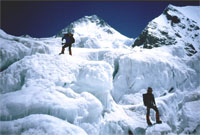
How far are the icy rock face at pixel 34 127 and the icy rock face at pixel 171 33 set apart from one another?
86.1 feet

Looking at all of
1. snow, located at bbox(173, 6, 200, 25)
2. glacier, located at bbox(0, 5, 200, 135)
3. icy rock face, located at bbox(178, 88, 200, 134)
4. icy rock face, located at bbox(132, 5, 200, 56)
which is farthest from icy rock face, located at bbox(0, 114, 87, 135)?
snow, located at bbox(173, 6, 200, 25)

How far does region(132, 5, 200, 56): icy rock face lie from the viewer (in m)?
31.0

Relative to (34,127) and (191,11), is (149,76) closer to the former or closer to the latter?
(34,127)

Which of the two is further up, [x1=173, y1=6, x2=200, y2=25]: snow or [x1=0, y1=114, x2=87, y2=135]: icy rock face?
[x1=173, y1=6, x2=200, y2=25]: snow

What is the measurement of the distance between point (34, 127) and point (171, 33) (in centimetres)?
3329

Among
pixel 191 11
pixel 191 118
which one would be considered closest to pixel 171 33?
pixel 191 11

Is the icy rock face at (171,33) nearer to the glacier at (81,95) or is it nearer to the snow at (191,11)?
the snow at (191,11)

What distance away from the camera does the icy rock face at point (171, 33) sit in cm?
3102

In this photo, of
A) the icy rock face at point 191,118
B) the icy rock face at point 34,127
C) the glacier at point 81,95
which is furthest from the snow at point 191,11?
the icy rock face at point 34,127

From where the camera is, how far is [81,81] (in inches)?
290

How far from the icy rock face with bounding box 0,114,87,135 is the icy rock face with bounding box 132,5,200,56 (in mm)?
26247

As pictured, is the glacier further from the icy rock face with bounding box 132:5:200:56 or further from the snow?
the snow

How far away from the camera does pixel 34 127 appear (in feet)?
14.9

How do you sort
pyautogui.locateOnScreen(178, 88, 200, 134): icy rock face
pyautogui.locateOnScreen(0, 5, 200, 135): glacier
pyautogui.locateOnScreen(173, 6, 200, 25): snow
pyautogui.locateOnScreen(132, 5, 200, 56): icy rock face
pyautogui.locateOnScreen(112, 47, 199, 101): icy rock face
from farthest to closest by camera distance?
pyautogui.locateOnScreen(173, 6, 200, 25): snow < pyautogui.locateOnScreen(132, 5, 200, 56): icy rock face < pyautogui.locateOnScreen(112, 47, 199, 101): icy rock face < pyautogui.locateOnScreen(178, 88, 200, 134): icy rock face < pyautogui.locateOnScreen(0, 5, 200, 135): glacier
